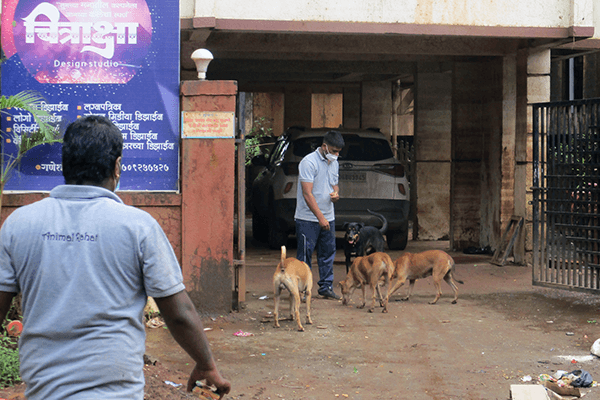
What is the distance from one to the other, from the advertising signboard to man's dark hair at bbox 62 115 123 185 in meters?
5.01

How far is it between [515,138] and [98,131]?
373 inches

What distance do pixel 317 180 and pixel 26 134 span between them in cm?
313

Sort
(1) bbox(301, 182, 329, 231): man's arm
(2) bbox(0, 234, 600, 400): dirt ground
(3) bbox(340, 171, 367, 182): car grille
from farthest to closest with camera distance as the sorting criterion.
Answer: (3) bbox(340, 171, 367, 182): car grille, (1) bbox(301, 182, 329, 231): man's arm, (2) bbox(0, 234, 600, 400): dirt ground

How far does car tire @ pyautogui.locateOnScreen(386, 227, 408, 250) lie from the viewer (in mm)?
12422

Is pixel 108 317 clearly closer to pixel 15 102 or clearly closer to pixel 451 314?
pixel 15 102

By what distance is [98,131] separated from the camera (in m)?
2.38

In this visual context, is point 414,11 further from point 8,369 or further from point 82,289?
point 82,289

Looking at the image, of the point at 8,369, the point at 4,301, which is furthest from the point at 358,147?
the point at 4,301

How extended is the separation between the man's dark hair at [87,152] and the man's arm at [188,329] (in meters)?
0.46

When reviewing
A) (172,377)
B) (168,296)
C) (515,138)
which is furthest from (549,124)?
(168,296)

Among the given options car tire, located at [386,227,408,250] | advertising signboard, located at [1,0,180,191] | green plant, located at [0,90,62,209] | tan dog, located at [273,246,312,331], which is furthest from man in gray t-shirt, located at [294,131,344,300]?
car tire, located at [386,227,408,250]

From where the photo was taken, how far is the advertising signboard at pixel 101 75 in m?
7.27

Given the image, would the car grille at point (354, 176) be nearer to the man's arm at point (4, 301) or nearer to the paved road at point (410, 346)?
the paved road at point (410, 346)

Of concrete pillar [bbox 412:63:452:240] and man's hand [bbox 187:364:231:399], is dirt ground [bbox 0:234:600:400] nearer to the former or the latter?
man's hand [bbox 187:364:231:399]
